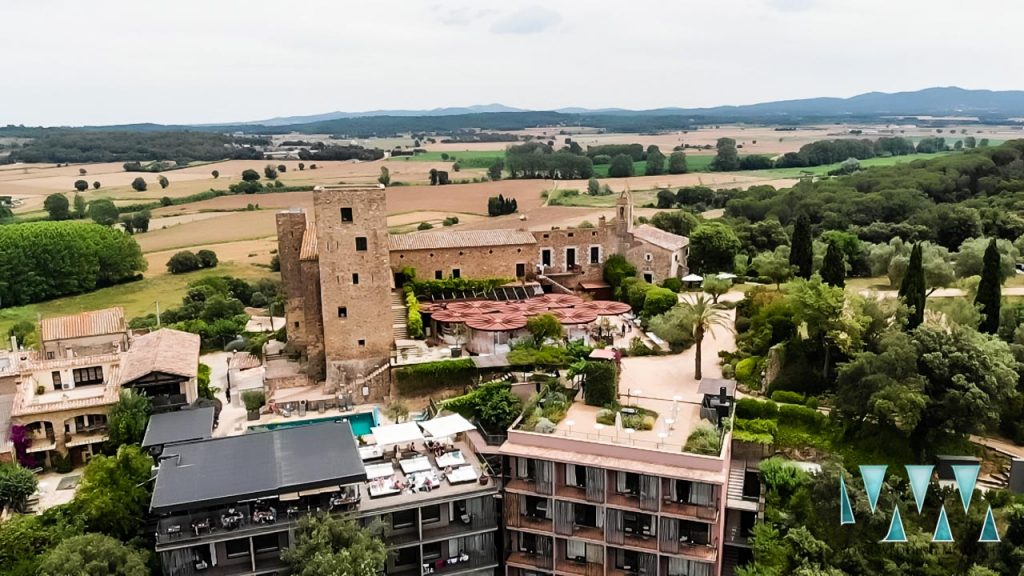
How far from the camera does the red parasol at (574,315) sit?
4391 centimetres

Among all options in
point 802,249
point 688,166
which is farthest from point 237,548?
point 688,166

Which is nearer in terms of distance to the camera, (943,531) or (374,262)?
(943,531)

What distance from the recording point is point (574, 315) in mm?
45031

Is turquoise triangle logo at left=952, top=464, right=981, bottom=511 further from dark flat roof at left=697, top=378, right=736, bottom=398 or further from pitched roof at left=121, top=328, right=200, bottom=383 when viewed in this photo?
pitched roof at left=121, top=328, right=200, bottom=383

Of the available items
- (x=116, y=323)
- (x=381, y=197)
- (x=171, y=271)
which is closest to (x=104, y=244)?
(x=171, y=271)

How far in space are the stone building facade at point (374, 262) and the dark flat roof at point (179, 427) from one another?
25.4ft

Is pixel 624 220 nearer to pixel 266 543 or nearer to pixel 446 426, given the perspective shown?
pixel 446 426

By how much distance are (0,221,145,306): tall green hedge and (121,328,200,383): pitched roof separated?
53.3 metres

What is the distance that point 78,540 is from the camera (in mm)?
26047

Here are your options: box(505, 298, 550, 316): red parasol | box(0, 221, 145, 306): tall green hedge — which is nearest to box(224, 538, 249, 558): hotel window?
box(505, 298, 550, 316): red parasol

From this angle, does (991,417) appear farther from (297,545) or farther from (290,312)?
(290,312)

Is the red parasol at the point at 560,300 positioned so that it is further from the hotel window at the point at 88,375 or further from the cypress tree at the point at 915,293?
the hotel window at the point at 88,375

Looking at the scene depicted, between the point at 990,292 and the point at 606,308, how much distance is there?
20.3 m

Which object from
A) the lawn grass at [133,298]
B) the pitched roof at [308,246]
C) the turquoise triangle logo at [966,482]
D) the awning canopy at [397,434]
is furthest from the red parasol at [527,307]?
the lawn grass at [133,298]
